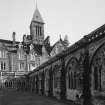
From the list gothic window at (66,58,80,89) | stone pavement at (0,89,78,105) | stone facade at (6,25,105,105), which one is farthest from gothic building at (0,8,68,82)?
gothic window at (66,58,80,89)

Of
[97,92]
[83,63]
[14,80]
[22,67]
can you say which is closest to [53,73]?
[83,63]

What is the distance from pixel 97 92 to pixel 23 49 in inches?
A: 1822

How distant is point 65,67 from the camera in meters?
17.3

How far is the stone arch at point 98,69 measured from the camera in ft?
36.7

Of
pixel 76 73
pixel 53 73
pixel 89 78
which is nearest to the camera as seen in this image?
pixel 89 78

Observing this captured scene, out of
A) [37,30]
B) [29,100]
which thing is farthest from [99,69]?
[37,30]

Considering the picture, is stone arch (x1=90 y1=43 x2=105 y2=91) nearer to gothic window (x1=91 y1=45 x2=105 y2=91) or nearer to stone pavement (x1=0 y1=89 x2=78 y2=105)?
gothic window (x1=91 y1=45 x2=105 y2=91)

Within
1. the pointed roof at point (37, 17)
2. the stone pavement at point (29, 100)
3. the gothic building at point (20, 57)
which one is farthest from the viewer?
the pointed roof at point (37, 17)

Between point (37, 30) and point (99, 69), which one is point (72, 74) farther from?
point (37, 30)

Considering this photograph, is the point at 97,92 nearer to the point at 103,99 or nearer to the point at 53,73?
the point at 103,99

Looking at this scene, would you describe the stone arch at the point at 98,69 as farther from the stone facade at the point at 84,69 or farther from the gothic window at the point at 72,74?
the gothic window at the point at 72,74

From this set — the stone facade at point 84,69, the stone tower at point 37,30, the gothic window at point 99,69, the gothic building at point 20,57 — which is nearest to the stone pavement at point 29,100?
the stone facade at point 84,69

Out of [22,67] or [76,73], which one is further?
[22,67]

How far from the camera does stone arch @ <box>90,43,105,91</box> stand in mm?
11186
